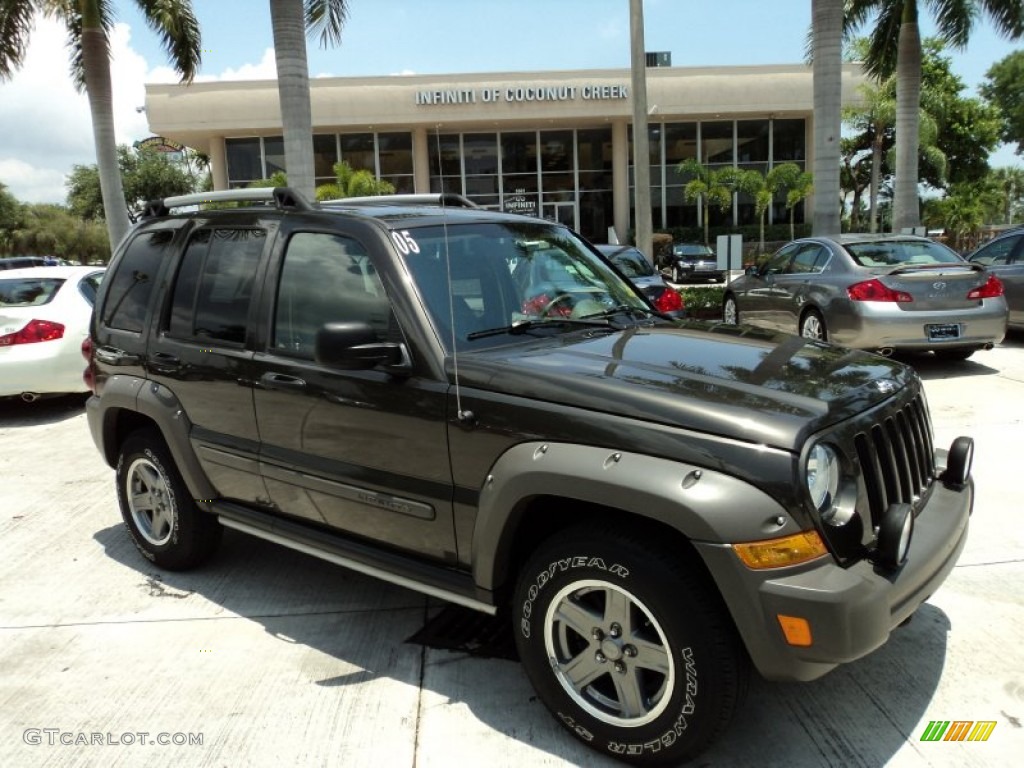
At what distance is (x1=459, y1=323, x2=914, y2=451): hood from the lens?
2.51m

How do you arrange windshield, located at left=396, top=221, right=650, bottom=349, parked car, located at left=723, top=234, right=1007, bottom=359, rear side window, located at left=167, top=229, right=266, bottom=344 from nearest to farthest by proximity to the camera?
windshield, located at left=396, top=221, right=650, bottom=349 → rear side window, located at left=167, top=229, right=266, bottom=344 → parked car, located at left=723, top=234, right=1007, bottom=359

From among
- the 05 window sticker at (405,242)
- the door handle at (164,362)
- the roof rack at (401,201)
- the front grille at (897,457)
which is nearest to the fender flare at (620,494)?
the front grille at (897,457)

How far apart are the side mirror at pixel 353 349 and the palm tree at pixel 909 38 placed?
16.1 meters

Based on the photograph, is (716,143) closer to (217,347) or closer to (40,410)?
(40,410)

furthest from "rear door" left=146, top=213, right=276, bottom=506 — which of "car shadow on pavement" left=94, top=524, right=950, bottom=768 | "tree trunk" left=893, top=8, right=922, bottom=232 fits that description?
"tree trunk" left=893, top=8, right=922, bottom=232

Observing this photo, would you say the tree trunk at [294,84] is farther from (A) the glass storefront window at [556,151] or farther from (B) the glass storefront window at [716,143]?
(B) the glass storefront window at [716,143]

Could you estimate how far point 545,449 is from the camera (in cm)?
271

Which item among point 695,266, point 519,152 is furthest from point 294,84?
point 519,152

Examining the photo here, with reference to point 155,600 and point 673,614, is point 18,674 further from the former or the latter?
point 673,614

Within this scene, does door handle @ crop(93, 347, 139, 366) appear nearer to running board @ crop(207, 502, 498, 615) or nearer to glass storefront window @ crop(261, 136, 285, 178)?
running board @ crop(207, 502, 498, 615)

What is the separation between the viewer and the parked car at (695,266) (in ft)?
90.3

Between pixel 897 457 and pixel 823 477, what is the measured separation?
567 mm

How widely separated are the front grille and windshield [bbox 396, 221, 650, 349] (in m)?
1.32

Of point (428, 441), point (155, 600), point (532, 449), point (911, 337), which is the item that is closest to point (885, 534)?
point (532, 449)
